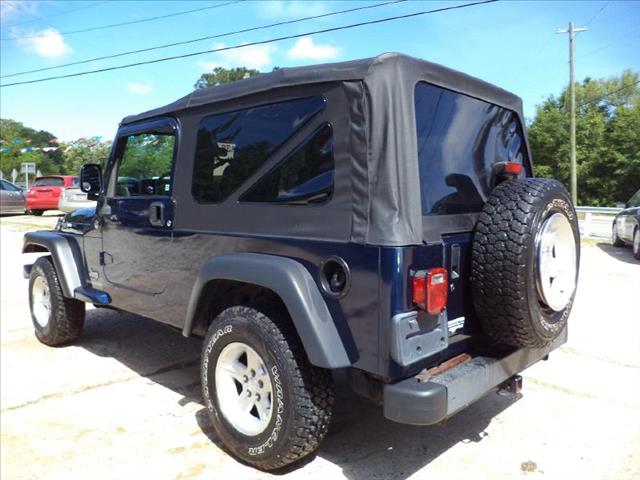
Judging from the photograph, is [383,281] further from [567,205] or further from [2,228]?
[2,228]

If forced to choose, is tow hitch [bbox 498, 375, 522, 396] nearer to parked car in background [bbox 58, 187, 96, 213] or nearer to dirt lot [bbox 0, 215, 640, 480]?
dirt lot [bbox 0, 215, 640, 480]

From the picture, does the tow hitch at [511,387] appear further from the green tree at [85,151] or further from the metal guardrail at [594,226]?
the green tree at [85,151]

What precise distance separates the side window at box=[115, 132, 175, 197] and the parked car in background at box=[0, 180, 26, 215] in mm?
19226

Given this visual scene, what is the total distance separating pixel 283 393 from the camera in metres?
2.74

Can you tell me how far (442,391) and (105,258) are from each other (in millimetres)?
3050

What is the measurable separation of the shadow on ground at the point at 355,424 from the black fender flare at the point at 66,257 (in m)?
0.72

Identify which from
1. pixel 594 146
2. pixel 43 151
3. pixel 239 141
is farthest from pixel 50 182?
pixel 43 151

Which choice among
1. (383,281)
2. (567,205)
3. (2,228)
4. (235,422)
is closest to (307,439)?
(235,422)

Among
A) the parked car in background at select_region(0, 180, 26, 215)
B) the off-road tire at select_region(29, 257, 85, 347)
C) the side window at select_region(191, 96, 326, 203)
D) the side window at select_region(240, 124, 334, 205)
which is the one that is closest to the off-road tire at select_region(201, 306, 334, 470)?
the side window at select_region(240, 124, 334, 205)

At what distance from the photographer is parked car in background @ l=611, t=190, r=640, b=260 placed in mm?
10344

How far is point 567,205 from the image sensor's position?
3016 millimetres

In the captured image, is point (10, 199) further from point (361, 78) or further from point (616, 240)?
point (361, 78)

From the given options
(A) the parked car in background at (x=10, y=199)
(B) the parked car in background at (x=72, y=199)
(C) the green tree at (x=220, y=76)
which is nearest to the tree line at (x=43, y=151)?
(C) the green tree at (x=220, y=76)

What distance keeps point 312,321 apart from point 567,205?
157 centimetres
